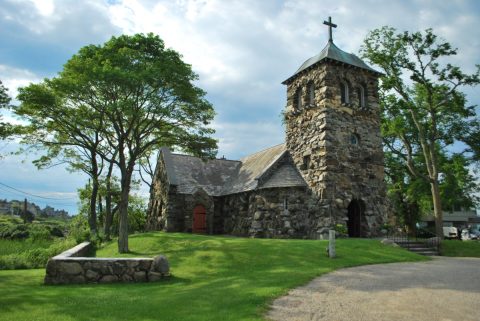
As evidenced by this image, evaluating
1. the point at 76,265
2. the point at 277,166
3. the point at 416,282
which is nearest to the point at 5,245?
the point at 76,265

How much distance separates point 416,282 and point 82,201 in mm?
39752

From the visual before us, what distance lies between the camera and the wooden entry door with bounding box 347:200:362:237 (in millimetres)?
25938

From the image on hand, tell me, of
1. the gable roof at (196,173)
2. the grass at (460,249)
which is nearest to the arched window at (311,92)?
the gable roof at (196,173)

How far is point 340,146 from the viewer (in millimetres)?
25719

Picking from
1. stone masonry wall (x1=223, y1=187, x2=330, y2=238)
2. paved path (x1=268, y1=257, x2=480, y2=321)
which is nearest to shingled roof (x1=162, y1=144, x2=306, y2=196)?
stone masonry wall (x1=223, y1=187, x2=330, y2=238)

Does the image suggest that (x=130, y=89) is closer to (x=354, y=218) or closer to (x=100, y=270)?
(x=100, y=270)

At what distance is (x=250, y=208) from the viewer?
2800 centimetres

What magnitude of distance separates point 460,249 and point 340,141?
A: 32.5 feet

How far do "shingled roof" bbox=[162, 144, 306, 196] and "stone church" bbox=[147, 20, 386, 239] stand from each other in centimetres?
14

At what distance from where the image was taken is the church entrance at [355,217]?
25859 millimetres

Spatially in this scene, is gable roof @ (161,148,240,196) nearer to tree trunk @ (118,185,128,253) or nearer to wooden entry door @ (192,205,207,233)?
wooden entry door @ (192,205,207,233)

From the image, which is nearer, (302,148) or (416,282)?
(416,282)

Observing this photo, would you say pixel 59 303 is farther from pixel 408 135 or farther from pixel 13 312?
pixel 408 135

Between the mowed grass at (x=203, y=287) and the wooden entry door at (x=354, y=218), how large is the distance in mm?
6200
